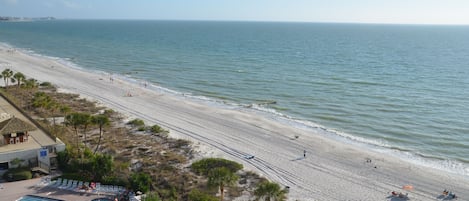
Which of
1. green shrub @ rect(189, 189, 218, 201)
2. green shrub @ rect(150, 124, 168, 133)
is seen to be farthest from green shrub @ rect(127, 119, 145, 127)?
green shrub @ rect(189, 189, 218, 201)

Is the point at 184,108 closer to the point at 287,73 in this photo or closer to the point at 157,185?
the point at 157,185

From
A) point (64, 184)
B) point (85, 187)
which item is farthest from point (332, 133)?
point (64, 184)

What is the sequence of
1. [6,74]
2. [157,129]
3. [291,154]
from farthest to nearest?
[6,74] < [157,129] < [291,154]

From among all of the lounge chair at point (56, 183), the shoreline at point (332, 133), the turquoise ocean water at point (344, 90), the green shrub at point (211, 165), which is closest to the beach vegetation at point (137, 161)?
the green shrub at point (211, 165)

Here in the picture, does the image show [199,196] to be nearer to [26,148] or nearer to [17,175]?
[17,175]

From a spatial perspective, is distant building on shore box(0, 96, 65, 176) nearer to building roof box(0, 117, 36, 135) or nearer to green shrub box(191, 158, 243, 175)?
building roof box(0, 117, 36, 135)

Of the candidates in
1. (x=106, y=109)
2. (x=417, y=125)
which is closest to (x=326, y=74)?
(x=417, y=125)

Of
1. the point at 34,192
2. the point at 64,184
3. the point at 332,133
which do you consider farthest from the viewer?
the point at 332,133
